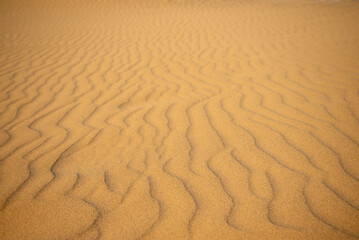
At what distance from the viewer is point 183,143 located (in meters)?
1.99

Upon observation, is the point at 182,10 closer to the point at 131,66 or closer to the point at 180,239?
the point at 131,66

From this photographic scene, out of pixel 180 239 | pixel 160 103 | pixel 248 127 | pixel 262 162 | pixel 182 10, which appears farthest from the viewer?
pixel 182 10

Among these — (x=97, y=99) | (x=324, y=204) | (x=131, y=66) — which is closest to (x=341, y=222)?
(x=324, y=204)

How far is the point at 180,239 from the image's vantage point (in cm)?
122

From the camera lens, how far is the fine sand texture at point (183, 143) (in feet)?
4.31

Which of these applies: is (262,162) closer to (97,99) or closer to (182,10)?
(97,99)

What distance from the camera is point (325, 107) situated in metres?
2.41

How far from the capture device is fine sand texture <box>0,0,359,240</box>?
1.31 m

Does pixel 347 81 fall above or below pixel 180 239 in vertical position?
below

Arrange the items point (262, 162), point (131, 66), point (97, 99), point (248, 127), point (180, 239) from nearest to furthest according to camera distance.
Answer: point (180, 239)
point (262, 162)
point (248, 127)
point (97, 99)
point (131, 66)

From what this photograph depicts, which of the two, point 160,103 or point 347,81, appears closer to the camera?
point 160,103

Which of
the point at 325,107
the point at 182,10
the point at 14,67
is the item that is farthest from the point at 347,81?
the point at 182,10

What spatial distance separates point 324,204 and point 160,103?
72.2 inches

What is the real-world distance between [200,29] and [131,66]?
3378mm
